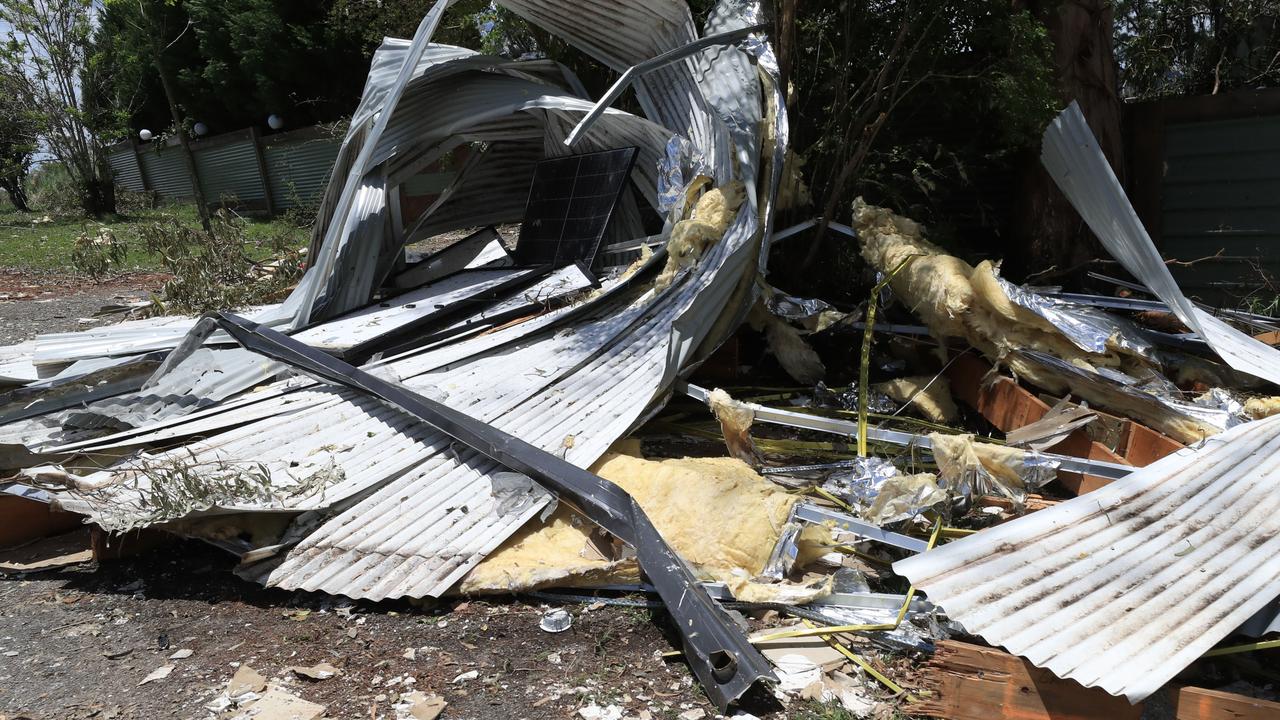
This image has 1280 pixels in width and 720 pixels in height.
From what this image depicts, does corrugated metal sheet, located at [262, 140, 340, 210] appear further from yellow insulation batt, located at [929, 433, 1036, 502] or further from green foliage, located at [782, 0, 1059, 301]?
yellow insulation batt, located at [929, 433, 1036, 502]

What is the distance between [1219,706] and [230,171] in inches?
728

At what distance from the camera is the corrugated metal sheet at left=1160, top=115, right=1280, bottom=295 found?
18.4 feet

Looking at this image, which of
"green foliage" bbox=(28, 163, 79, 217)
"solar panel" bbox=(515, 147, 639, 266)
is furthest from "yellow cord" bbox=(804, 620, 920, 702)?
"green foliage" bbox=(28, 163, 79, 217)

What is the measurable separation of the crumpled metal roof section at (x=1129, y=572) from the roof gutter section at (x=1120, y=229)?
0.93 meters

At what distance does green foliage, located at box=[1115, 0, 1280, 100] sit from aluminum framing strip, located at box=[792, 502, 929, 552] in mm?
5057

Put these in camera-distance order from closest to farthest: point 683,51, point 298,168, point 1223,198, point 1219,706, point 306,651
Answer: point 1219,706 → point 306,651 → point 683,51 → point 1223,198 → point 298,168

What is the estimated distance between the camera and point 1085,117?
16.9 ft

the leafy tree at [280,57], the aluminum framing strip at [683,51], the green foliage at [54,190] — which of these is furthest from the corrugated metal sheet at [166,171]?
the aluminum framing strip at [683,51]

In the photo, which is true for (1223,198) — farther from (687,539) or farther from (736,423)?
(687,539)

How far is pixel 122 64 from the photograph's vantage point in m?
18.5

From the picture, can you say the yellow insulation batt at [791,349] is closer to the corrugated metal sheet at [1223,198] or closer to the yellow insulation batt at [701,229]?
the yellow insulation batt at [701,229]

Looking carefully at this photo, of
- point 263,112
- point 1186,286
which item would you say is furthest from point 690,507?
point 263,112

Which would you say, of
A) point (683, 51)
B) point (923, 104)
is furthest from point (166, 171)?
point (923, 104)

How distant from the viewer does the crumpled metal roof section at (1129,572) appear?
80.2 inches
